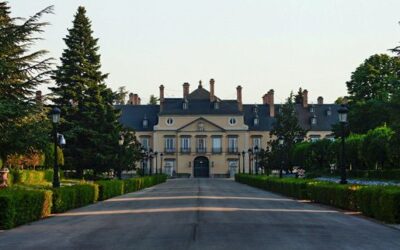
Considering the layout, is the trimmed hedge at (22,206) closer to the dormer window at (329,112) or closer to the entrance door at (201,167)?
the entrance door at (201,167)

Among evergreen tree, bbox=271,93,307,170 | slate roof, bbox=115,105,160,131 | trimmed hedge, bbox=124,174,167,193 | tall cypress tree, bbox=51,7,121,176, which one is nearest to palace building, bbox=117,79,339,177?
slate roof, bbox=115,105,160,131

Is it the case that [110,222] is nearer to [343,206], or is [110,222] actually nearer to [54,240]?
[54,240]

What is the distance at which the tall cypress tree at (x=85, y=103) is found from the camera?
170 ft

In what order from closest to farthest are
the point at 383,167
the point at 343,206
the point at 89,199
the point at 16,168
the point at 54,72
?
1. the point at 343,206
2. the point at 54,72
3. the point at 89,199
4. the point at 16,168
5. the point at 383,167

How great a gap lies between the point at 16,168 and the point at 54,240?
3019 centimetres

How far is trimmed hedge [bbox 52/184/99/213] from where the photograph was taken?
2212 centimetres

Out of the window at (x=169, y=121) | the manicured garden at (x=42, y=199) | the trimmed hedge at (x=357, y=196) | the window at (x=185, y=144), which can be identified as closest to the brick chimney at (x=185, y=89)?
the window at (x=169, y=121)

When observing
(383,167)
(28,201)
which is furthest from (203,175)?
(28,201)

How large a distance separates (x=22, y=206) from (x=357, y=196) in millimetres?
10825

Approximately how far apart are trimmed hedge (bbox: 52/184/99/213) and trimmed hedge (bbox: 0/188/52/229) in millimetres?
901

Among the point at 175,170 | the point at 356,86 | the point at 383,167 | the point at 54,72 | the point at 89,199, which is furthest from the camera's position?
the point at 175,170

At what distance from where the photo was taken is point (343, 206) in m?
23.4

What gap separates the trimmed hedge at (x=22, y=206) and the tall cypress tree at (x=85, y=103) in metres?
30.6

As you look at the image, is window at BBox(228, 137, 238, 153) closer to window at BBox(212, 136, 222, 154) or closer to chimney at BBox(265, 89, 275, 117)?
window at BBox(212, 136, 222, 154)
